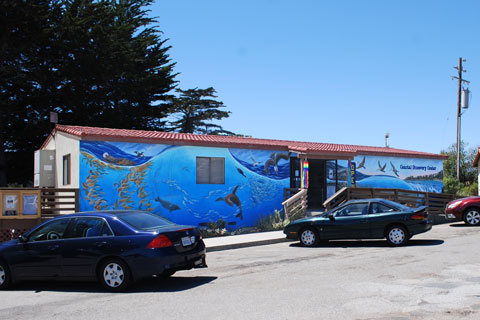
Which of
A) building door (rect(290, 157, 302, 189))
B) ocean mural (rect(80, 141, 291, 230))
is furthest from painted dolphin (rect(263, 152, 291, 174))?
building door (rect(290, 157, 302, 189))

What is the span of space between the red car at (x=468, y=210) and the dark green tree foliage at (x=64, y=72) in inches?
916

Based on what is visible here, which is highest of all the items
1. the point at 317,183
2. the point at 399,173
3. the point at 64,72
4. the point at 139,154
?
the point at 64,72

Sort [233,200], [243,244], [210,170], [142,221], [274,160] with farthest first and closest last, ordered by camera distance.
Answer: [274,160] → [233,200] → [210,170] → [243,244] → [142,221]

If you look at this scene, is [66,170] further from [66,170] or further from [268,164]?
[268,164]

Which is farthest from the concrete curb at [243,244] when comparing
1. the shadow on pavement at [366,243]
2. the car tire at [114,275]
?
the car tire at [114,275]

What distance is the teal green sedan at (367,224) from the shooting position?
43.5 ft

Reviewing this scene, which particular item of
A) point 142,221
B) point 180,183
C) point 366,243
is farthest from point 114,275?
point 180,183

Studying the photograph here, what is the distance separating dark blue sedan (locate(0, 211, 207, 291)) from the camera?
8180mm

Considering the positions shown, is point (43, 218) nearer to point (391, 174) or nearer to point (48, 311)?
point (48, 311)

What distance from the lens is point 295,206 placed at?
19.7 m

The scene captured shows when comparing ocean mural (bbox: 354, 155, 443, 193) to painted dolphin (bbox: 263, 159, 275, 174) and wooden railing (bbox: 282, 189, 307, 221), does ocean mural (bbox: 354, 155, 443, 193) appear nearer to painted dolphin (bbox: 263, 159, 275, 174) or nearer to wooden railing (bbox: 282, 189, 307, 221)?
wooden railing (bbox: 282, 189, 307, 221)

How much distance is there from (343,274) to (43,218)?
1055 cm

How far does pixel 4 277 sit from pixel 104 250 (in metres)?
2.33

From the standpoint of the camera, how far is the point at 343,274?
9031mm
